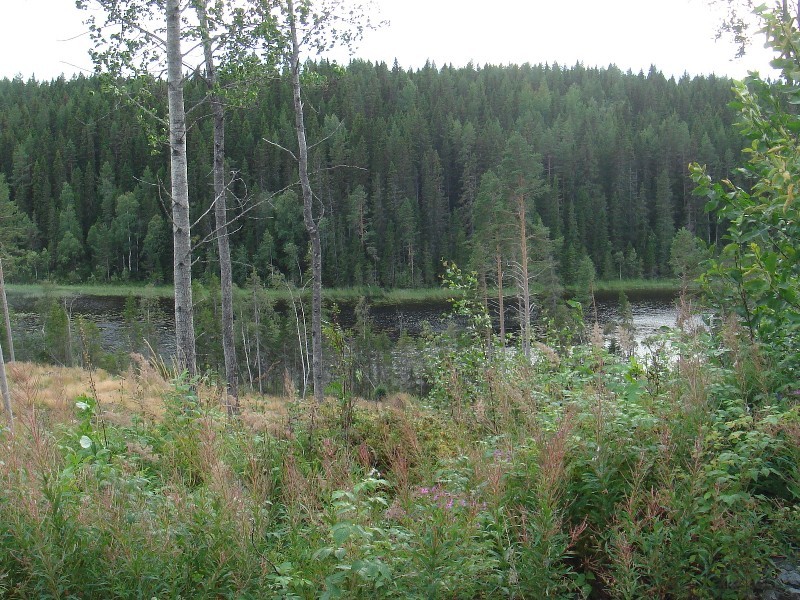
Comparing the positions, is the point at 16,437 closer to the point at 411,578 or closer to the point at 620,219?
the point at 411,578

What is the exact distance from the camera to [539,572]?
2.76 m

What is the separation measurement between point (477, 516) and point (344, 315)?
5834 cm

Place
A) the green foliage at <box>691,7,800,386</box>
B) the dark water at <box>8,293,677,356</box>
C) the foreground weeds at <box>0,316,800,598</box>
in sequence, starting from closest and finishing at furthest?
the foreground weeds at <box>0,316,800,598</box> < the green foliage at <box>691,7,800,386</box> < the dark water at <box>8,293,677,356</box>

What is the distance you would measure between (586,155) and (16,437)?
4280 inches

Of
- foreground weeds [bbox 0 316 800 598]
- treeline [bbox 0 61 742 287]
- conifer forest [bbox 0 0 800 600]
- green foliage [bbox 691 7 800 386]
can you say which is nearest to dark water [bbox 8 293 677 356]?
treeline [bbox 0 61 742 287]

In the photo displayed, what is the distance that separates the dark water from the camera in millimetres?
46719

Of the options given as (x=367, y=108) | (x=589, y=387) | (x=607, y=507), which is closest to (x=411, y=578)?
(x=607, y=507)

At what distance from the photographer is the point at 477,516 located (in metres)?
2.95

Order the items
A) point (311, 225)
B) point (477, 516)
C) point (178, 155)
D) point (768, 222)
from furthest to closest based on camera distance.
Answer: point (311, 225) → point (178, 155) → point (768, 222) → point (477, 516)

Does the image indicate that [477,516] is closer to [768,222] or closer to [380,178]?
[768,222]

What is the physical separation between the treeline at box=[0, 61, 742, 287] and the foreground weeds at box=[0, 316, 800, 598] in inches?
2989

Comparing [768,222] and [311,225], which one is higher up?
[311,225]

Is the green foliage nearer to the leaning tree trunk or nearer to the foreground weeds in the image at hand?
the foreground weeds

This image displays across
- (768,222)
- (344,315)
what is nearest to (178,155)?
(768,222)
